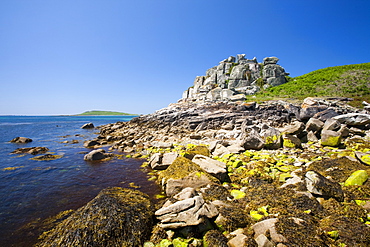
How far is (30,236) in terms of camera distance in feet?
16.4

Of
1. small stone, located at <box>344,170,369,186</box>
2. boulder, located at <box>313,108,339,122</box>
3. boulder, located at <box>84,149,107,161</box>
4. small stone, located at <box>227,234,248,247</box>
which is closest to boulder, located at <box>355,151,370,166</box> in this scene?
small stone, located at <box>344,170,369,186</box>

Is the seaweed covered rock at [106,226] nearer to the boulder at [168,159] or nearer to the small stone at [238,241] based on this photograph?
the small stone at [238,241]

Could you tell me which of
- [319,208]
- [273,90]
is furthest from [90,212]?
[273,90]

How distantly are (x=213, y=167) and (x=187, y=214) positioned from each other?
3912 millimetres

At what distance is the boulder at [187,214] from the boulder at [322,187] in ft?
12.1

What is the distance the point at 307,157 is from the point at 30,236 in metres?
13.2

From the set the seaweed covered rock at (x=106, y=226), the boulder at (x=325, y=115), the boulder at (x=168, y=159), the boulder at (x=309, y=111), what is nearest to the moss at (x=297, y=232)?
the seaweed covered rock at (x=106, y=226)

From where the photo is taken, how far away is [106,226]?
4.50 metres

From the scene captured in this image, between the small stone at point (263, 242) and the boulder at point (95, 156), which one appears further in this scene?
the boulder at point (95, 156)

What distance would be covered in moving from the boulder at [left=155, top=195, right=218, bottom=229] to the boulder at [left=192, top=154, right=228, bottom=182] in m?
3.01

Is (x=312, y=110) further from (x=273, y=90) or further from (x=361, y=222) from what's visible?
(x=273, y=90)

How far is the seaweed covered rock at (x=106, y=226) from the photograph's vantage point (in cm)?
424

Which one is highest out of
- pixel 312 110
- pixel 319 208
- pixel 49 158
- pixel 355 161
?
pixel 312 110

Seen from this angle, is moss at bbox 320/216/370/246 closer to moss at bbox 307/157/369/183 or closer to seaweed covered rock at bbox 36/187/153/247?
moss at bbox 307/157/369/183
